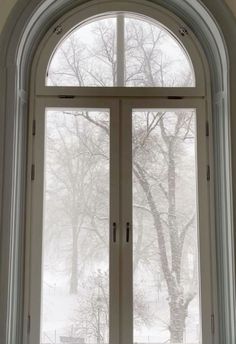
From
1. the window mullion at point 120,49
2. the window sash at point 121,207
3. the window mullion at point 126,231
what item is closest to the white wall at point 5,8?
the window sash at point 121,207

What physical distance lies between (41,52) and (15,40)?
10.5 inches

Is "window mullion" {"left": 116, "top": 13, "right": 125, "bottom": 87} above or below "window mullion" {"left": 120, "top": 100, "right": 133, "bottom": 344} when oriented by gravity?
above

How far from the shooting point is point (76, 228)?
89.7 inches

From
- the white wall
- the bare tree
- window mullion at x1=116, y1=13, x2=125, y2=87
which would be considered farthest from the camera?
window mullion at x1=116, y1=13, x2=125, y2=87

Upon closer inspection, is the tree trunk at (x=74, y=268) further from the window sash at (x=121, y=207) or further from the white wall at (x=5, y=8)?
the white wall at (x=5, y=8)

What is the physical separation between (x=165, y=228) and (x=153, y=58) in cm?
109

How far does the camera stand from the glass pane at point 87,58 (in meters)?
2.38

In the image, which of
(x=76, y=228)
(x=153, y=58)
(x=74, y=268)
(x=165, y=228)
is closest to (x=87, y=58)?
(x=153, y=58)

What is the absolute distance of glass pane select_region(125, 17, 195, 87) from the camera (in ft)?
7.85

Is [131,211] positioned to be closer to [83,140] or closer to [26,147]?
[83,140]

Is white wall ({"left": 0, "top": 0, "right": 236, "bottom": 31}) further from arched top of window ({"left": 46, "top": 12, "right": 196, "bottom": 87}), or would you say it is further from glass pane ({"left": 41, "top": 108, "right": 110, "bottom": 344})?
glass pane ({"left": 41, "top": 108, "right": 110, "bottom": 344})

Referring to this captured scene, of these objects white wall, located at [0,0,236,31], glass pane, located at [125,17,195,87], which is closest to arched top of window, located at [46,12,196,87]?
glass pane, located at [125,17,195,87]

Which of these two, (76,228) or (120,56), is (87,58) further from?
(76,228)

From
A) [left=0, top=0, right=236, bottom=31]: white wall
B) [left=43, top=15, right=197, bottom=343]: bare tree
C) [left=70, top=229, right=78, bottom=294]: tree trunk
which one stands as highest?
[left=0, top=0, right=236, bottom=31]: white wall
